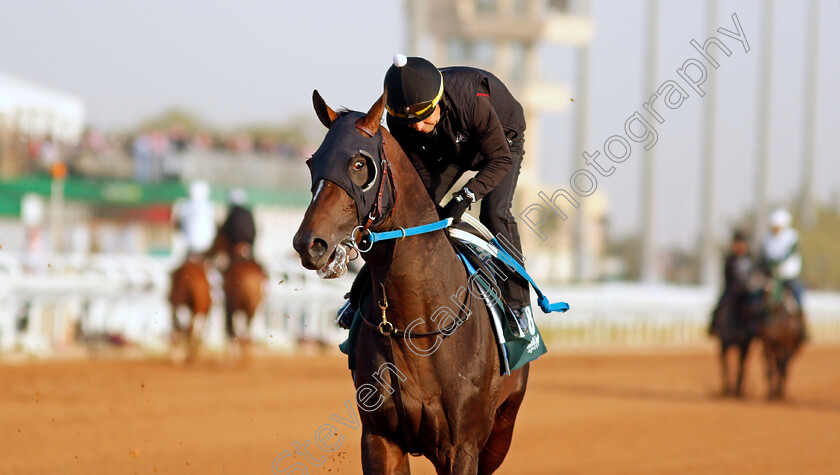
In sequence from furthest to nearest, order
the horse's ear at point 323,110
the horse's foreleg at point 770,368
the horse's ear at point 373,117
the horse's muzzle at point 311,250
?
the horse's foreleg at point 770,368, the horse's ear at point 323,110, the horse's ear at point 373,117, the horse's muzzle at point 311,250

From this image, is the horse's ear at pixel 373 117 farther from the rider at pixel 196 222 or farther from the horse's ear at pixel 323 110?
the rider at pixel 196 222

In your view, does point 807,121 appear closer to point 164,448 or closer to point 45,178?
point 45,178

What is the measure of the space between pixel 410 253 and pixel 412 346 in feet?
1.33

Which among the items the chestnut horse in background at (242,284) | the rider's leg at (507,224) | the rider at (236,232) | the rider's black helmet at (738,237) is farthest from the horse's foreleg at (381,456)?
the rider's black helmet at (738,237)

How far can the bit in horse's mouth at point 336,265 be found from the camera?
13.0ft

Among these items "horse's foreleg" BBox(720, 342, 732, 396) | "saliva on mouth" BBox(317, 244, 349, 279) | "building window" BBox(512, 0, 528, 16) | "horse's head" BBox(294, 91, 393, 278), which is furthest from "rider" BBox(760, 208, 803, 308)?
"building window" BBox(512, 0, 528, 16)

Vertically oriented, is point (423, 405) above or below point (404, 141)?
below

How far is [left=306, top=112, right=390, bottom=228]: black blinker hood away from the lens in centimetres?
411

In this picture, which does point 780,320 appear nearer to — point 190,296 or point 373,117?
point 190,296

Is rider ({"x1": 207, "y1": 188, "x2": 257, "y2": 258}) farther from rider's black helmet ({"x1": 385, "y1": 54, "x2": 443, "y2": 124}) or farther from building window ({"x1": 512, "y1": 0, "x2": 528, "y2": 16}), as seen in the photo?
building window ({"x1": 512, "y1": 0, "x2": 528, "y2": 16})

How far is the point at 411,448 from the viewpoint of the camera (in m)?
4.80

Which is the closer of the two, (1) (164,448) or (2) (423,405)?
(2) (423,405)

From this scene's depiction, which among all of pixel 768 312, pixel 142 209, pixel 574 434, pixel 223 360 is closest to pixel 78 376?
pixel 223 360

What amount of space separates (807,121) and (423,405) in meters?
40.0
